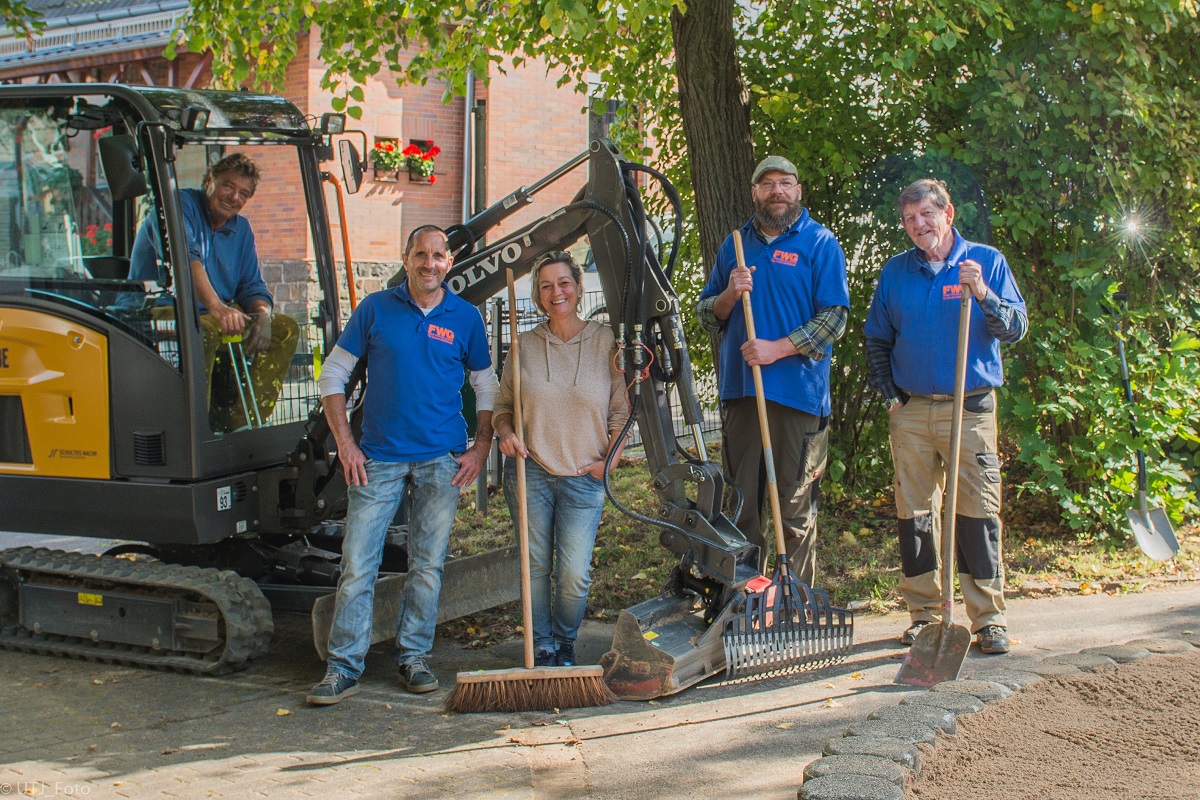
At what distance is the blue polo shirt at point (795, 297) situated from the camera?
5559mm

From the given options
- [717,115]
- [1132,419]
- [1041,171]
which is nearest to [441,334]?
[717,115]

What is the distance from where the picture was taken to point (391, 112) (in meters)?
18.3

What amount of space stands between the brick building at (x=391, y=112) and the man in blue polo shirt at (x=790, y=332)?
12.2 metres

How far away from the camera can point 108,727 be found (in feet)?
16.5

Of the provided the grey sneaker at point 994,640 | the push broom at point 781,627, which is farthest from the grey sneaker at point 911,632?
the push broom at point 781,627

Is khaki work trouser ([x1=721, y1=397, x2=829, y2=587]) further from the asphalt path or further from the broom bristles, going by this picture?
the broom bristles

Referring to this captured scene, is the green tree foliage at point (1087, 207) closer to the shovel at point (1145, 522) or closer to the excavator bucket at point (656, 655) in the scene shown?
the shovel at point (1145, 522)

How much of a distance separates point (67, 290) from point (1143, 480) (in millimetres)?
6218

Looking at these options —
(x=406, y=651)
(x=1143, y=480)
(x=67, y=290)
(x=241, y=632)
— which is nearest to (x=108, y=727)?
(x=241, y=632)

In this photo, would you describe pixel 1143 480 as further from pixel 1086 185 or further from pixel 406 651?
pixel 406 651

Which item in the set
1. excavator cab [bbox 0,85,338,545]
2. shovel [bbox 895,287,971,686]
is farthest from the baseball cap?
excavator cab [bbox 0,85,338,545]

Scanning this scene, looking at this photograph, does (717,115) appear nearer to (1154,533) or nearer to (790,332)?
(790,332)

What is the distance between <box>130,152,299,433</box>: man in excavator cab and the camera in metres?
5.70

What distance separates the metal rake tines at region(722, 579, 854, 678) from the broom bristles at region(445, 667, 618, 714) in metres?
0.59
